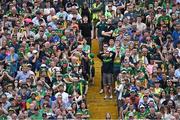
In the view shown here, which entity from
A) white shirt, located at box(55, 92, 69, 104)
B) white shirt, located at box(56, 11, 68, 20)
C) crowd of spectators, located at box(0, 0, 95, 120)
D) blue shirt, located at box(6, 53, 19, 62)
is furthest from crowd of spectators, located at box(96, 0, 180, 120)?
blue shirt, located at box(6, 53, 19, 62)

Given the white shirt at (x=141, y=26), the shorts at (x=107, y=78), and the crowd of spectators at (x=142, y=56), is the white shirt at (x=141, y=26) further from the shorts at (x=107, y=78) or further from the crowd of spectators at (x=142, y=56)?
the shorts at (x=107, y=78)

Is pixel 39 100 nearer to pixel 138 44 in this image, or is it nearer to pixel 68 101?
pixel 68 101

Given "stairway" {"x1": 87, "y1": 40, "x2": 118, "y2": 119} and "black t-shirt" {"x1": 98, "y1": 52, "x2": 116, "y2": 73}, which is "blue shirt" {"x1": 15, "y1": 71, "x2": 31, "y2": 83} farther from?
"black t-shirt" {"x1": 98, "y1": 52, "x2": 116, "y2": 73}

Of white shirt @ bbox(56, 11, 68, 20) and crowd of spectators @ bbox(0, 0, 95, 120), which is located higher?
white shirt @ bbox(56, 11, 68, 20)

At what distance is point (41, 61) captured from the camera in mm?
29250

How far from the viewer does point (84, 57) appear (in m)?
29.9

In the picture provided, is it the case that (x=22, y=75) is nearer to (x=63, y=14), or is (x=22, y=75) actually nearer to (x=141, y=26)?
(x=63, y=14)

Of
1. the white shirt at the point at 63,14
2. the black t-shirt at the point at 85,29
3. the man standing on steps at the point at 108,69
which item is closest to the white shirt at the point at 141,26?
the black t-shirt at the point at 85,29

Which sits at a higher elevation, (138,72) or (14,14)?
(14,14)

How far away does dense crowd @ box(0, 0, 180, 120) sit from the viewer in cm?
2722

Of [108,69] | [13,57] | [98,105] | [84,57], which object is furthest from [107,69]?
[13,57]

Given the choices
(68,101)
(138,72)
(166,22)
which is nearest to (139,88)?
(138,72)

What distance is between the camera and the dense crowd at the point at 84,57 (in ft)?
89.3

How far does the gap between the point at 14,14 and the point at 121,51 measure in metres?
5.41
